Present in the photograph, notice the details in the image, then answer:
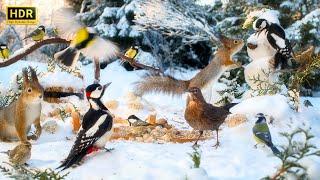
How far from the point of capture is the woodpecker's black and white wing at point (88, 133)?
1.69m

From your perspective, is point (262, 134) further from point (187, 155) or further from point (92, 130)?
point (92, 130)

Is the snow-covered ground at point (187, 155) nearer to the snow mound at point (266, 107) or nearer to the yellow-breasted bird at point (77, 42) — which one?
the snow mound at point (266, 107)

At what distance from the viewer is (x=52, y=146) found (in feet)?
6.44

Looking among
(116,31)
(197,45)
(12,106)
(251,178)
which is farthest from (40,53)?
(251,178)

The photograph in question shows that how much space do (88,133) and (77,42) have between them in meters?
0.53

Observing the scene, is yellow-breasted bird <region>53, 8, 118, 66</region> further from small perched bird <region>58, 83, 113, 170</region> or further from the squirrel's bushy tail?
small perched bird <region>58, 83, 113, 170</region>

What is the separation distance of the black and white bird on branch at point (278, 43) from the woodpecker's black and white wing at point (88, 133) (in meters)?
0.82

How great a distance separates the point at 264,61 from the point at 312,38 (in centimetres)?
240

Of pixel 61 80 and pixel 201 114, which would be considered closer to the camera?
pixel 201 114

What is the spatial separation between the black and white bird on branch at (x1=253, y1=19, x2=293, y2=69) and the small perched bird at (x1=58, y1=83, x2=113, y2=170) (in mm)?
799

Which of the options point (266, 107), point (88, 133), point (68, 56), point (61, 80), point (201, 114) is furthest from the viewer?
point (61, 80)

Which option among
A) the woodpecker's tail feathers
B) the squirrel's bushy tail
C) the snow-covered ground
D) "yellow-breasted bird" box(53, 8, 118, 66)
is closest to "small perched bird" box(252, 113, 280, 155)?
the snow-covered ground

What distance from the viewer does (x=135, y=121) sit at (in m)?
2.20

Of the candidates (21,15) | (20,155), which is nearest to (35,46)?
(21,15)
